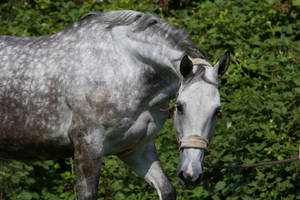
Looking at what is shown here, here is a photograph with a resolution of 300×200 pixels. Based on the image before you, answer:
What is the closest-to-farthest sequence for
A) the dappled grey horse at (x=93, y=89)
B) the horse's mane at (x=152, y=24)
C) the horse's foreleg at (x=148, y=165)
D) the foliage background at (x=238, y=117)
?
the horse's mane at (x=152, y=24) → the dappled grey horse at (x=93, y=89) → the horse's foreleg at (x=148, y=165) → the foliage background at (x=238, y=117)

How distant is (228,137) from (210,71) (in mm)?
2338

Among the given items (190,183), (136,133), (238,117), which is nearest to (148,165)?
(136,133)

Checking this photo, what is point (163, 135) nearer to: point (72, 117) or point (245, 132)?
point (245, 132)

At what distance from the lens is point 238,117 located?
18.1ft

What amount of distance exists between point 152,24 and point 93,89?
605mm

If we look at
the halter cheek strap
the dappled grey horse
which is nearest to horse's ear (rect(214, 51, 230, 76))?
the dappled grey horse

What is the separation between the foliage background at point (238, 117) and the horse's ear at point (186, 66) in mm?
2099

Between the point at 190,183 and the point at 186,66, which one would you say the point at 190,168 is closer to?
the point at 190,183

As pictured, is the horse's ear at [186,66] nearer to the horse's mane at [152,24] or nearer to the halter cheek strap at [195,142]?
the horse's mane at [152,24]

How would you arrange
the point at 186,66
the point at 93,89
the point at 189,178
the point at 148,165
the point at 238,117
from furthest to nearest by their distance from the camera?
the point at 238,117 → the point at 148,165 → the point at 93,89 → the point at 186,66 → the point at 189,178

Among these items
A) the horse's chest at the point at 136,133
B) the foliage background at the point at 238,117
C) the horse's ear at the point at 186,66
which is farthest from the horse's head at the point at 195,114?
the foliage background at the point at 238,117

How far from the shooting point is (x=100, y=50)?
147 inches

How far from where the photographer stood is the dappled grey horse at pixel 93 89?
142 inches

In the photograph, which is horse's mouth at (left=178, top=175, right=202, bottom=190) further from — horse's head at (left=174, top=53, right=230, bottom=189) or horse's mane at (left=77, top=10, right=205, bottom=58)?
horse's mane at (left=77, top=10, right=205, bottom=58)
